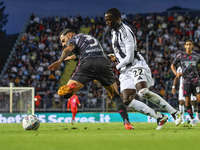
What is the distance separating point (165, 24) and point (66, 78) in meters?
9.78

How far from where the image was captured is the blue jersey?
262 inches

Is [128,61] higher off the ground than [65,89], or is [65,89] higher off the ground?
[128,61]

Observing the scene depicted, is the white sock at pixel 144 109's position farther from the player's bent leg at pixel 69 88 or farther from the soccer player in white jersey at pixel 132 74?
the player's bent leg at pixel 69 88

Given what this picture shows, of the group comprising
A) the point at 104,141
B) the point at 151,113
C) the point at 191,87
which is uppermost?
the point at 191,87

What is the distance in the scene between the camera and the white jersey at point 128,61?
619 cm

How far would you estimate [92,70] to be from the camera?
6.52 metres

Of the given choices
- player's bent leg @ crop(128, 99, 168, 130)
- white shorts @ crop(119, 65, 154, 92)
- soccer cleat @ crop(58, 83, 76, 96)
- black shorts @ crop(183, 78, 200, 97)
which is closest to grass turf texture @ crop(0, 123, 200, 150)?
player's bent leg @ crop(128, 99, 168, 130)

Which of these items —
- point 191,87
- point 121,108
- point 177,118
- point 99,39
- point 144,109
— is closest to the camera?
point 177,118

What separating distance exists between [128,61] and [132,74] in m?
0.26

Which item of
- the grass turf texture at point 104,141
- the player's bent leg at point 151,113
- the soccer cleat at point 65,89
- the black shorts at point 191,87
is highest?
Result: the black shorts at point 191,87

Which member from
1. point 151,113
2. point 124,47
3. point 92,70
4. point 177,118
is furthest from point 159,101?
point 92,70

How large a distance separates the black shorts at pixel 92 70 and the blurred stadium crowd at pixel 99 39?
1171cm

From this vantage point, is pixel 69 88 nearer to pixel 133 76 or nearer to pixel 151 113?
pixel 133 76

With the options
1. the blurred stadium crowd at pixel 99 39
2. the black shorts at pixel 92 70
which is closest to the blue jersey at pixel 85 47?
the black shorts at pixel 92 70
